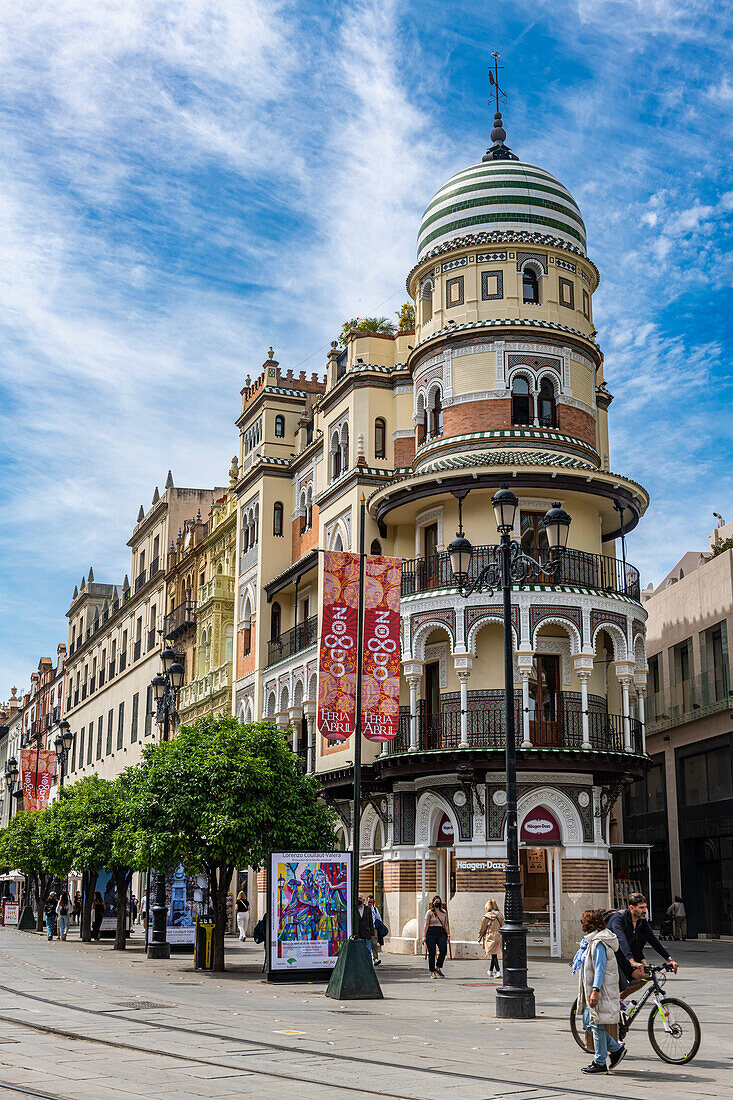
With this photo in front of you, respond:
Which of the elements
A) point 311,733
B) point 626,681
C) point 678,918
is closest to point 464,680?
point 626,681

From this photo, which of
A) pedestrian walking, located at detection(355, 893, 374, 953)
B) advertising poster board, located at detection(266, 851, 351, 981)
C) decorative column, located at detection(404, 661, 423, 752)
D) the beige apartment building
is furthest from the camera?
the beige apartment building

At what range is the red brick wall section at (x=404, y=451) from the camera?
3894cm

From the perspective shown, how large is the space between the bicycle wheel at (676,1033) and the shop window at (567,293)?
2722cm

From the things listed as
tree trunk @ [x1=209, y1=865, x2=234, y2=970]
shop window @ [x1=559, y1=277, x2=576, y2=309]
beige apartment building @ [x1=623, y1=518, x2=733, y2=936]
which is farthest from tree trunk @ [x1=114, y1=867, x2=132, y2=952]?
shop window @ [x1=559, y1=277, x2=576, y2=309]

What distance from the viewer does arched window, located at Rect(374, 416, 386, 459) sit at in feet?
129

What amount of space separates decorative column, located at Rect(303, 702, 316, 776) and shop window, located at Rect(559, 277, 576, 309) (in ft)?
48.9

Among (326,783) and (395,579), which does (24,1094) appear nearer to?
(395,579)

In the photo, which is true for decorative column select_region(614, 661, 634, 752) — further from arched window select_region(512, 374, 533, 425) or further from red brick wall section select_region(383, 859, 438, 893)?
arched window select_region(512, 374, 533, 425)

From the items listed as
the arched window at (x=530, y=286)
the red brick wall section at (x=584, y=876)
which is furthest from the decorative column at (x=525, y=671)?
the arched window at (x=530, y=286)

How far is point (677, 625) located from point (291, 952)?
Result: 25.2m

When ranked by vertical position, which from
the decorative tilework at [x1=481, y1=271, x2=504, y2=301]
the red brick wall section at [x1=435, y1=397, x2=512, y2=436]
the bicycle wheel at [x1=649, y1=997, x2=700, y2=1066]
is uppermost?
the decorative tilework at [x1=481, y1=271, x2=504, y2=301]

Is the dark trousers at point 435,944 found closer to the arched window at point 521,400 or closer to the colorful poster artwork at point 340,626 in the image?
the colorful poster artwork at point 340,626

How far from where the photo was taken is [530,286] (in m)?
37.4

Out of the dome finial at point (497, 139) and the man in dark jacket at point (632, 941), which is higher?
the dome finial at point (497, 139)
